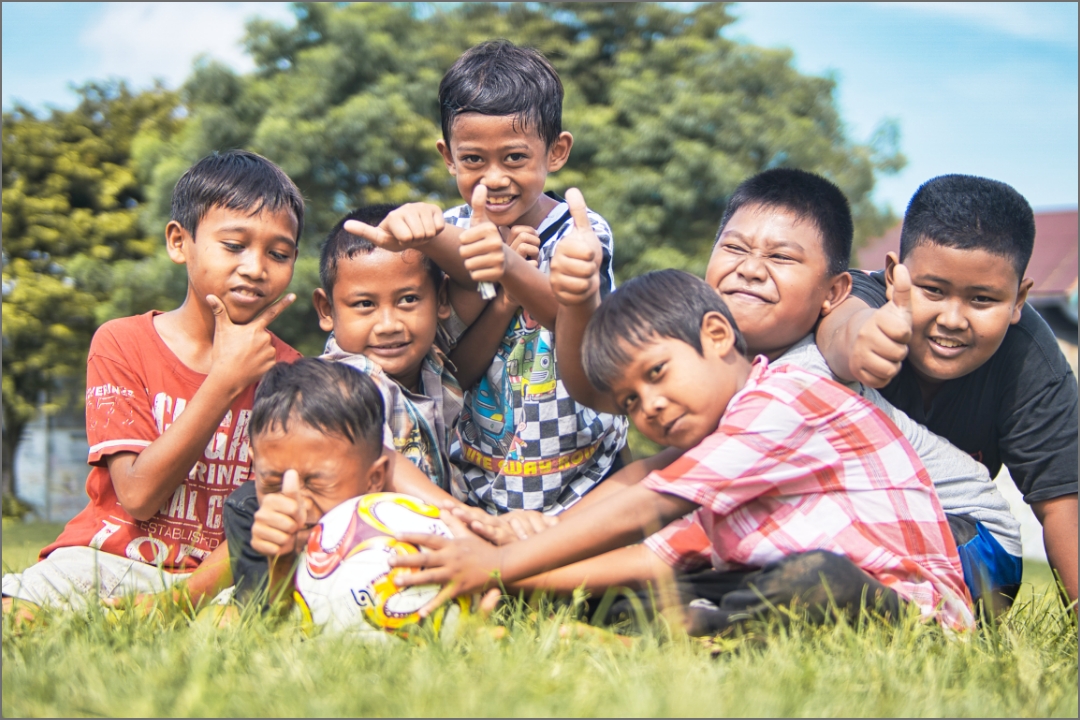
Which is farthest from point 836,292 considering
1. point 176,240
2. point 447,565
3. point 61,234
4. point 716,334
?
point 61,234

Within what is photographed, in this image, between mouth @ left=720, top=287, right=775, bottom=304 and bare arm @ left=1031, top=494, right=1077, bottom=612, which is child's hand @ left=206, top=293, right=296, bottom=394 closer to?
mouth @ left=720, top=287, right=775, bottom=304

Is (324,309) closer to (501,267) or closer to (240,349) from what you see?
(240,349)

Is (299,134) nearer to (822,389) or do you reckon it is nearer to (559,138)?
(559,138)

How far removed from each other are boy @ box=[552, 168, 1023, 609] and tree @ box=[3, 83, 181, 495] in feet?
39.0

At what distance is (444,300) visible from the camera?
142 inches

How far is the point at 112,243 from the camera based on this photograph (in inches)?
575

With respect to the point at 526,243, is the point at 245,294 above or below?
below

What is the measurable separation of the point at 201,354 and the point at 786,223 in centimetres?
233

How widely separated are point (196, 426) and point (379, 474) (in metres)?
0.70

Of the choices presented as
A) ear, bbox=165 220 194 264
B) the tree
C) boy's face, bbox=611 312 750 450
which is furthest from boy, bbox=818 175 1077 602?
the tree

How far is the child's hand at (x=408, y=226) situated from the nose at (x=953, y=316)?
5.97 ft

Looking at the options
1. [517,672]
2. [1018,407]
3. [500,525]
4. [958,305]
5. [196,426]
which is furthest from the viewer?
[1018,407]

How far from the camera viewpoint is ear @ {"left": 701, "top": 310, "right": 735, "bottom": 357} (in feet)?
9.18

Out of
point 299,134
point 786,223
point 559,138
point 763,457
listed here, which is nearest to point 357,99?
point 299,134
